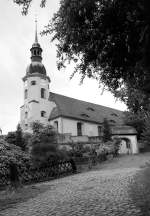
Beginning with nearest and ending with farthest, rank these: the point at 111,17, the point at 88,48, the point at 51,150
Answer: the point at 111,17 < the point at 88,48 < the point at 51,150

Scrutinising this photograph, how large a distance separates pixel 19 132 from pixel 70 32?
32.1 meters

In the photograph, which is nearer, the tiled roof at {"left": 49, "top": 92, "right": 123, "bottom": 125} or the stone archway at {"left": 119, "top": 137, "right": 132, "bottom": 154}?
the stone archway at {"left": 119, "top": 137, "right": 132, "bottom": 154}

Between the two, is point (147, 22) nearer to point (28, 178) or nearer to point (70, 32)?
point (70, 32)

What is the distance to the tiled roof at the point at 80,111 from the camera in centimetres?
4625

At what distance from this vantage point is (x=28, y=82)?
48.0m

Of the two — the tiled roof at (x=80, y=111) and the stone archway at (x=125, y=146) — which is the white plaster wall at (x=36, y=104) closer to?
the tiled roof at (x=80, y=111)

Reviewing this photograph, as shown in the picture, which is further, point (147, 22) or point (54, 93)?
point (54, 93)

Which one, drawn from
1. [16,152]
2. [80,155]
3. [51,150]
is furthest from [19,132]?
[16,152]

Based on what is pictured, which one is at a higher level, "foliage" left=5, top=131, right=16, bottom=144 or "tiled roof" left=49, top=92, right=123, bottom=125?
"tiled roof" left=49, top=92, right=123, bottom=125

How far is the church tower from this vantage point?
46.4 meters

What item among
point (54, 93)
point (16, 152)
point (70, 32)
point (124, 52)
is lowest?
point (16, 152)

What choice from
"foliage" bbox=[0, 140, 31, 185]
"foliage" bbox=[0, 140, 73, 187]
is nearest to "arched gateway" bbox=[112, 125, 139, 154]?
"foliage" bbox=[0, 140, 73, 187]

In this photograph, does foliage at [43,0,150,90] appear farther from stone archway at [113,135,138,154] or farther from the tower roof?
the tower roof

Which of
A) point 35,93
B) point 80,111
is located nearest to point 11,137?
point 35,93
